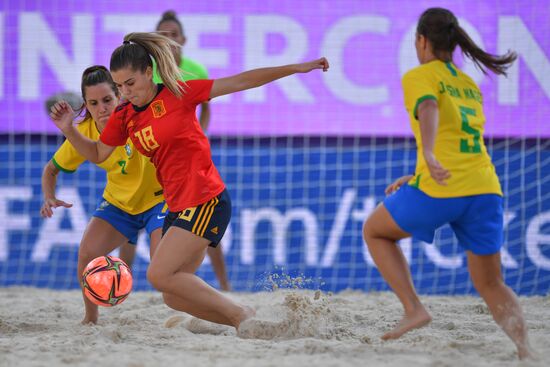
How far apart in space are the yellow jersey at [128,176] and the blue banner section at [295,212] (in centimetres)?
271

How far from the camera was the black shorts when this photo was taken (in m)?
3.79

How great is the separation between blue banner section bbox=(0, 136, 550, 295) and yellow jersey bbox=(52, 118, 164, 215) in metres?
2.71

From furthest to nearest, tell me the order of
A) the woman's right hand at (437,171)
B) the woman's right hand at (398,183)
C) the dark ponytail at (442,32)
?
the woman's right hand at (398,183), the dark ponytail at (442,32), the woman's right hand at (437,171)

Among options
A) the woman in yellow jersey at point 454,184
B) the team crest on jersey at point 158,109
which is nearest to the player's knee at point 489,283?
the woman in yellow jersey at point 454,184

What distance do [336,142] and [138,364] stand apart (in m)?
4.33

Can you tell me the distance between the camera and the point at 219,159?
7191mm

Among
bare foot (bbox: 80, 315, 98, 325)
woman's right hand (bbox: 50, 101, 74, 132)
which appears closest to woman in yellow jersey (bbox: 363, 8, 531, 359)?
woman's right hand (bbox: 50, 101, 74, 132)

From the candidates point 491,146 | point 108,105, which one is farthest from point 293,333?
point 491,146

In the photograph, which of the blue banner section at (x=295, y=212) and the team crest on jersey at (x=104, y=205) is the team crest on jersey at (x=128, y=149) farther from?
the blue banner section at (x=295, y=212)

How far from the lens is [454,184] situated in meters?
3.30

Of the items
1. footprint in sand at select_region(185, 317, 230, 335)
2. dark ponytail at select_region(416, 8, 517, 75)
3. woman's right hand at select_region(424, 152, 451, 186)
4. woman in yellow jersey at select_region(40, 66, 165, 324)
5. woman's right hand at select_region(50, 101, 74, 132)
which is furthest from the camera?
woman in yellow jersey at select_region(40, 66, 165, 324)

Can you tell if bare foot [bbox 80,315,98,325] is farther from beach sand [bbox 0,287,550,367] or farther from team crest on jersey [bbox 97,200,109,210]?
team crest on jersey [bbox 97,200,109,210]

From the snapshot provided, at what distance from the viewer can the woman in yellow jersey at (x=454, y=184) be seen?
10.9ft

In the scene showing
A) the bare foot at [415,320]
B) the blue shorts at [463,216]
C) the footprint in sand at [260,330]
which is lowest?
the footprint in sand at [260,330]
